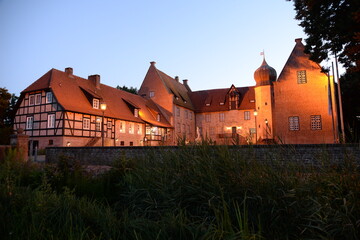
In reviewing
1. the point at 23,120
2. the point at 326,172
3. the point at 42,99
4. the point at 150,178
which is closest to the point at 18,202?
the point at 150,178

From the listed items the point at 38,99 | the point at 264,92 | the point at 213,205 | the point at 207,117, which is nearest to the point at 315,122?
the point at 264,92

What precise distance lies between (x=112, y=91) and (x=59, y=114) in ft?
34.8

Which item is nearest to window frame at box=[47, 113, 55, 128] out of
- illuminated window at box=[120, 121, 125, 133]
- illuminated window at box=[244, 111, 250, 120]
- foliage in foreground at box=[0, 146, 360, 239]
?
illuminated window at box=[120, 121, 125, 133]

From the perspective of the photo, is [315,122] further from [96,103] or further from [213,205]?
[213,205]

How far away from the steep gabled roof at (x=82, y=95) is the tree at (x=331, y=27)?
65.1ft

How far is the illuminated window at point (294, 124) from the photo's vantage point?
93.4ft

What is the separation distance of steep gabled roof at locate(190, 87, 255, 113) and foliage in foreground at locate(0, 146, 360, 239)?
1474 inches

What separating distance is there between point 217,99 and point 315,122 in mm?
19035

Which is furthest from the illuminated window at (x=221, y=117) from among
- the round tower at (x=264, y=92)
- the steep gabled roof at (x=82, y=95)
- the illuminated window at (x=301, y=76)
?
the illuminated window at (x=301, y=76)

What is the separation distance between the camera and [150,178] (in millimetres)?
5250

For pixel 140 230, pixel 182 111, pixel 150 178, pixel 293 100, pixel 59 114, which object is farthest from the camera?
pixel 182 111

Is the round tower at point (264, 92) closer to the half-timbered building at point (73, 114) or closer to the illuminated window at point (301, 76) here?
the illuminated window at point (301, 76)

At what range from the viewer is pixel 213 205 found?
3859mm

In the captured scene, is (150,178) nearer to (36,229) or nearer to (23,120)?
(36,229)
